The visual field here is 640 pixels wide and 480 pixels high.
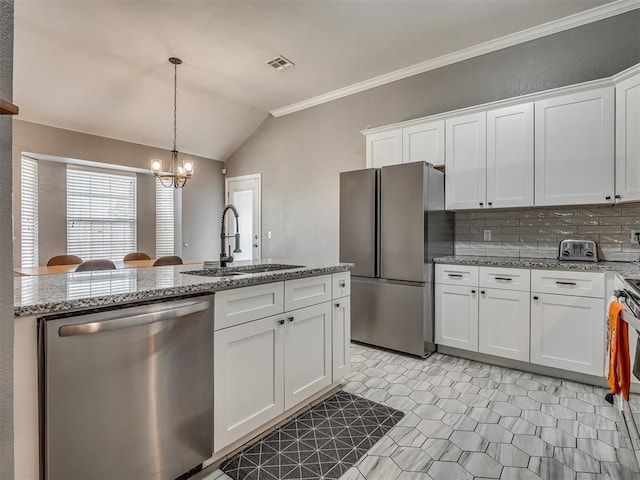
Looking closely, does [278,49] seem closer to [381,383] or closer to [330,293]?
[330,293]

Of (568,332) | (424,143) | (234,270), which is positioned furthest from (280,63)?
(568,332)

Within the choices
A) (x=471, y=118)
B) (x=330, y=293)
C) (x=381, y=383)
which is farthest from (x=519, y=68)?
(x=381, y=383)

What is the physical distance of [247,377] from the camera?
1.79 m

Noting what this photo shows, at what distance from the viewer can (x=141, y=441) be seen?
137cm

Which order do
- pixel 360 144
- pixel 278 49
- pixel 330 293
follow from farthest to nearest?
pixel 360 144, pixel 278 49, pixel 330 293

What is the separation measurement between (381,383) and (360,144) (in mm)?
2995

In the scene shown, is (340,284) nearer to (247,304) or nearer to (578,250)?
(247,304)

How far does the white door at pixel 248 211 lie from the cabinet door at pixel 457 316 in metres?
3.28

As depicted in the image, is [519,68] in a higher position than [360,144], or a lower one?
higher

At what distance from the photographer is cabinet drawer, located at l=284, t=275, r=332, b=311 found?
6.70 feet

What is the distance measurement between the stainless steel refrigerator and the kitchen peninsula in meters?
1.24

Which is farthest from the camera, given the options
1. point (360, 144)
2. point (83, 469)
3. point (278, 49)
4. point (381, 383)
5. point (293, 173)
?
point (293, 173)

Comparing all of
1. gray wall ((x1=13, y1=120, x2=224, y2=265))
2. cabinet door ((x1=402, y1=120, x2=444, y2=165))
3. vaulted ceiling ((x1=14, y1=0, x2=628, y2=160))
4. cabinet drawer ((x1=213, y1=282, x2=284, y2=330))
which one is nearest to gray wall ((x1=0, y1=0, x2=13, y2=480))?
cabinet drawer ((x1=213, y1=282, x2=284, y2=330))

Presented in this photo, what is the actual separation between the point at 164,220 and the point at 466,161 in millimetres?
4681
